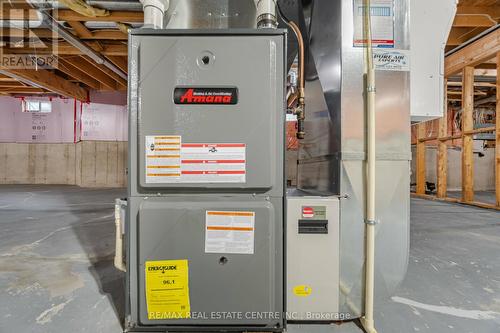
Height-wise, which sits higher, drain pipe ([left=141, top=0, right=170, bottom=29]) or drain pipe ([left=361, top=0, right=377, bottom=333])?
drain pipe ([left=141, top=0, right=170, bottom=29])

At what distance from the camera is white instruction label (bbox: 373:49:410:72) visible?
1.09 metres

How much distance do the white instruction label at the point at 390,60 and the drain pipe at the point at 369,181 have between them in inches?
2.2

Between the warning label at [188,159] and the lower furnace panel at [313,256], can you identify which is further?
the lower furnace panel at [313,256]

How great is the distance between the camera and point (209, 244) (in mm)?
986

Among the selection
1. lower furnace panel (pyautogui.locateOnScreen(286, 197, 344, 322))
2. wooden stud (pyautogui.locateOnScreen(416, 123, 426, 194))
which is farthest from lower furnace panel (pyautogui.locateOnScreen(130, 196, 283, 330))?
wooden stud (pyautogui.locateOnScreen(416, 123, 426, 194))

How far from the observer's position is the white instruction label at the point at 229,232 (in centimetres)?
98

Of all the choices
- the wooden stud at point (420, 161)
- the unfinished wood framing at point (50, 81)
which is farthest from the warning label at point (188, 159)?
the wooden stud at point (420, 161)

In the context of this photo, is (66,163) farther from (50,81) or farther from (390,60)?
(390,60)

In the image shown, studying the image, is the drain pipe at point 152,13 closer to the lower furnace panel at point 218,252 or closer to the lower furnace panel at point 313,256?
the lower furnace panel at point 218,252

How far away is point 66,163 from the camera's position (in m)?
6.95

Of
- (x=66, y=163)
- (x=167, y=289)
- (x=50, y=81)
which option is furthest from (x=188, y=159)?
(x=66, y=163)

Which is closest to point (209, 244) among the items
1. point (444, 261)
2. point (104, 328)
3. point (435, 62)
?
point (104, 328)

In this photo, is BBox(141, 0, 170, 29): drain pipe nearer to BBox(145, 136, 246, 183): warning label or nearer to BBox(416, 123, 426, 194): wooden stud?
BBox(145, 136, 246, 183): warning label

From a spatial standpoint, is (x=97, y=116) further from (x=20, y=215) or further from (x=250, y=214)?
(x=250, y=214)
